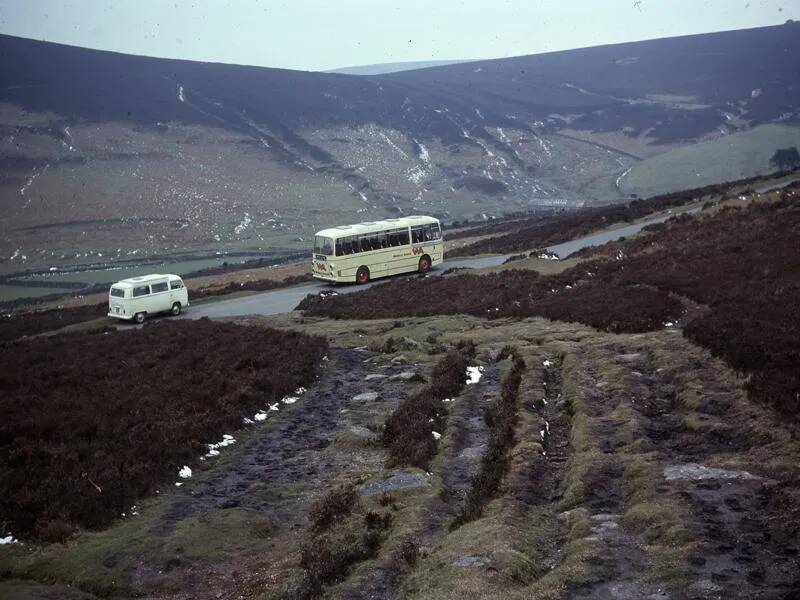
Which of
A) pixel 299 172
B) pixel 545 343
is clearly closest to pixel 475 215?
pixel 299 172

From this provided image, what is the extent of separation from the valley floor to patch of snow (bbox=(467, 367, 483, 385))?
4.05 feet

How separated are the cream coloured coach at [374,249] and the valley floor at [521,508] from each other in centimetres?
2849

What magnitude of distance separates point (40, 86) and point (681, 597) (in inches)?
8764

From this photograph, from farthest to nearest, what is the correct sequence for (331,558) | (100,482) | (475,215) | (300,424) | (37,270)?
(475,215)
(37,270)
(300,424)
(100,482)
(331,558)

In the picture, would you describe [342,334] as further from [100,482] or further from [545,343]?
[100,482]

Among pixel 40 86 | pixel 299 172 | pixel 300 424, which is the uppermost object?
pixel 40 86

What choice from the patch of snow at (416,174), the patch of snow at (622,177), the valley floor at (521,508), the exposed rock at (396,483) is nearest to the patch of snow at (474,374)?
the valley floor at (521,508)

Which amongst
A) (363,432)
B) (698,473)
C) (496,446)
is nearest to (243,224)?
(363,432)

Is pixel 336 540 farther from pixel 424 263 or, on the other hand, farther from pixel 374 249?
pixel 424 263

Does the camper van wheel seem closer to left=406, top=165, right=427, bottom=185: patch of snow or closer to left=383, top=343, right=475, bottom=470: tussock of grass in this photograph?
left=383, top=343, right=475, bottom=470: tussock of grass

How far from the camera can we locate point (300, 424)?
2020cm

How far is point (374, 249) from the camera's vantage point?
50.1m

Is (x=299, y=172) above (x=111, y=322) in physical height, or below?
above

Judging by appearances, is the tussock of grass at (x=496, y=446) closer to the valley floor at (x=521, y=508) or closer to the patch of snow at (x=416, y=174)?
the valley floor at (x=521, y=508)
